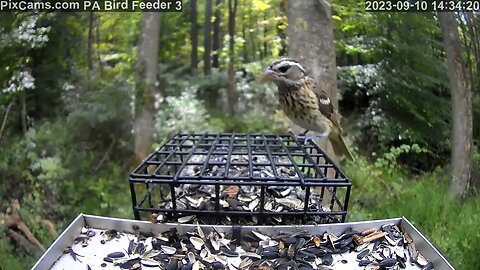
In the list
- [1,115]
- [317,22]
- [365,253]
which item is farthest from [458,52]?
[1,115]

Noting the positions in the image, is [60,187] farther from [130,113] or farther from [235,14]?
[235,14]

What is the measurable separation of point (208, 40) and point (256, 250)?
4.64m

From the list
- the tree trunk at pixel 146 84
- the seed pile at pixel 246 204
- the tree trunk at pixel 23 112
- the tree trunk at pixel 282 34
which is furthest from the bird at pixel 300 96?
the tree trunk at pixel 146 84

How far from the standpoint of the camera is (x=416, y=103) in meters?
4.12

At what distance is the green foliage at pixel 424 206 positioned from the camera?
304 cm

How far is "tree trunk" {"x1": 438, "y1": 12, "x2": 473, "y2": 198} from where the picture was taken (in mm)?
3663

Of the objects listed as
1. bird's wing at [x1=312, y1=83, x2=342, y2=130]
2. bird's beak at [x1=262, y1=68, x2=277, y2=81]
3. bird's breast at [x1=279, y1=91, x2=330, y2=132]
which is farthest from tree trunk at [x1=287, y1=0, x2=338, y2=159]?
bird's beak at [x1=262, y1=68, x2=277, y2=81]

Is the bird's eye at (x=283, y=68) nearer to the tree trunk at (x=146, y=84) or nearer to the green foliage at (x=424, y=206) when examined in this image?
the green foliage at (x=424, y=206)

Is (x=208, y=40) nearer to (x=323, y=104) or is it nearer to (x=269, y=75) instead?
(x=323, y=104)

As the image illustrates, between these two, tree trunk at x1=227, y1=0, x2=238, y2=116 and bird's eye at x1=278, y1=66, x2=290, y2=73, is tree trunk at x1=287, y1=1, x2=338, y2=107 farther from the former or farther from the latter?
tree trunk at x1=227, y1=0, x2=238, y2=116

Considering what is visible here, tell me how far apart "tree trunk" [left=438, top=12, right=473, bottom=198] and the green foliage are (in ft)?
0.43

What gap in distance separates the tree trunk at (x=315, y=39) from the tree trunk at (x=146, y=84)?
2.24 metres

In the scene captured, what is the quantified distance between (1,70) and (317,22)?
2232 millimetres

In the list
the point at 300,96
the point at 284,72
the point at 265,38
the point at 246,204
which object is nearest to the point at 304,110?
the point at 300,96
